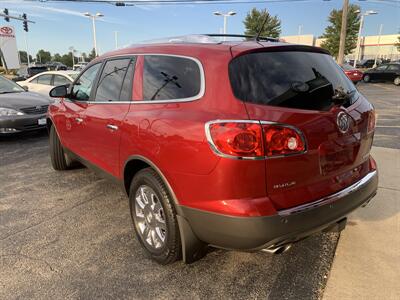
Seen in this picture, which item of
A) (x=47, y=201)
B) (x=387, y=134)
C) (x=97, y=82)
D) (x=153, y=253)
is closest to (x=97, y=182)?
(x=47, y=201)

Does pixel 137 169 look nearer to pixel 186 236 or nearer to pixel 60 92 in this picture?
pixel 186 236

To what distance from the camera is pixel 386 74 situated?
26.9m

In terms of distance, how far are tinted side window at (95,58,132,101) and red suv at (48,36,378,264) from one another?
222mm

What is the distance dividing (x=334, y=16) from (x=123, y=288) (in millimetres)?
47283

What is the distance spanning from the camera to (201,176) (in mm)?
2383

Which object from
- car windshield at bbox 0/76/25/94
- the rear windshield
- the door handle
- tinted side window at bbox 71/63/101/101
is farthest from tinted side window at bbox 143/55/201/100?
car windshield at bbox 0/76/25/94

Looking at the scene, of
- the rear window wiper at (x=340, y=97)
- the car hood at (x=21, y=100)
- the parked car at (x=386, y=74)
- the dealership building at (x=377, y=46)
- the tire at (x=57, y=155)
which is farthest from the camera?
the dealership building at (x=377, y=46)

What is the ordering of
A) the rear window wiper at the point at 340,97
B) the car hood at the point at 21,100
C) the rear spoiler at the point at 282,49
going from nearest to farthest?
the rear spoiler at the point at 282,49, the rear window wiper at the point at 340,97, the car hood at the point at 21,100

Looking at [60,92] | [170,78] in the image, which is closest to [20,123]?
[60,92]

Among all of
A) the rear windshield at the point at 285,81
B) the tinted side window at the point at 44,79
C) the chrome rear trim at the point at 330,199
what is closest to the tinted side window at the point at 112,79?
the rear windshield at the point at 285,81

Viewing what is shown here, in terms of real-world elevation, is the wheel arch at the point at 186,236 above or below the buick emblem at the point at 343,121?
below

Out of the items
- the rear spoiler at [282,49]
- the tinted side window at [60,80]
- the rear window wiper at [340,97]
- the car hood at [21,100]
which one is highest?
the rear spoiler at [282,49]

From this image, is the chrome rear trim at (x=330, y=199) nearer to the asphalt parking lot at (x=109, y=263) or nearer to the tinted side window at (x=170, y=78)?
the asphalt parking lot at (x=109, y=263)

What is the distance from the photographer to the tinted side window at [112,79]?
3.48 m
